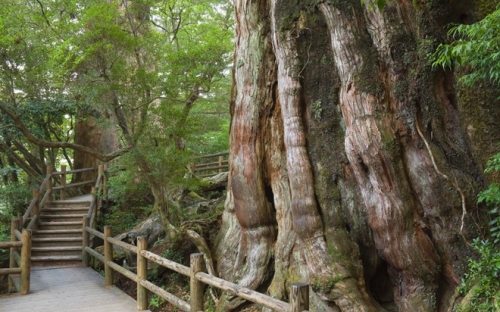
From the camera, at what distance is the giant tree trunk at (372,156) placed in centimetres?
452

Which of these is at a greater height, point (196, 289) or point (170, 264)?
point (170, 264)

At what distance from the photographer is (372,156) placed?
4.61 metres

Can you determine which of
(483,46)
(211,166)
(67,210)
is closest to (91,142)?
(67,210)

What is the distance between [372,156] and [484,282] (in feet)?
5.08

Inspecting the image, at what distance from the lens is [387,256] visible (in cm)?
478

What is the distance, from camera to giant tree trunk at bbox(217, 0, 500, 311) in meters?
4.52

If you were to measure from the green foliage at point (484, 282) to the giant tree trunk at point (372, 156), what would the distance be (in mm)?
229

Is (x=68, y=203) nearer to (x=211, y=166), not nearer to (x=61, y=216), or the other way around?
(x=61, y=216)

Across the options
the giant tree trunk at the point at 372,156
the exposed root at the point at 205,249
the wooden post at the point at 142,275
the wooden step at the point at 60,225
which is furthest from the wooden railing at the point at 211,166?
the giant tree trunk at the point at 372,156

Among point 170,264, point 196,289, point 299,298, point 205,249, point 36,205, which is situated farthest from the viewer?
point 36,205

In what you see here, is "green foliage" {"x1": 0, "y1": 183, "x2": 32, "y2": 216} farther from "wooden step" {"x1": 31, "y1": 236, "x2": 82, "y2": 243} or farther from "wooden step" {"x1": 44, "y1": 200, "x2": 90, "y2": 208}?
"wooden step" {"x1": 31, "y1": 236, "x2": 82, "y2": 243}

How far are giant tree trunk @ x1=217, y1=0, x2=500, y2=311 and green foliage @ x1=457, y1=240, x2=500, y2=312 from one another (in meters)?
0.23

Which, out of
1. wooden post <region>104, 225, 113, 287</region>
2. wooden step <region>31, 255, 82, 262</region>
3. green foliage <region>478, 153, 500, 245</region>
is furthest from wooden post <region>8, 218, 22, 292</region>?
green foliage <region>478, 153, 500, 245</region>

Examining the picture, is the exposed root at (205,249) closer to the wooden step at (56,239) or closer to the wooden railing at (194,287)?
the wooden railing at (194,287)
